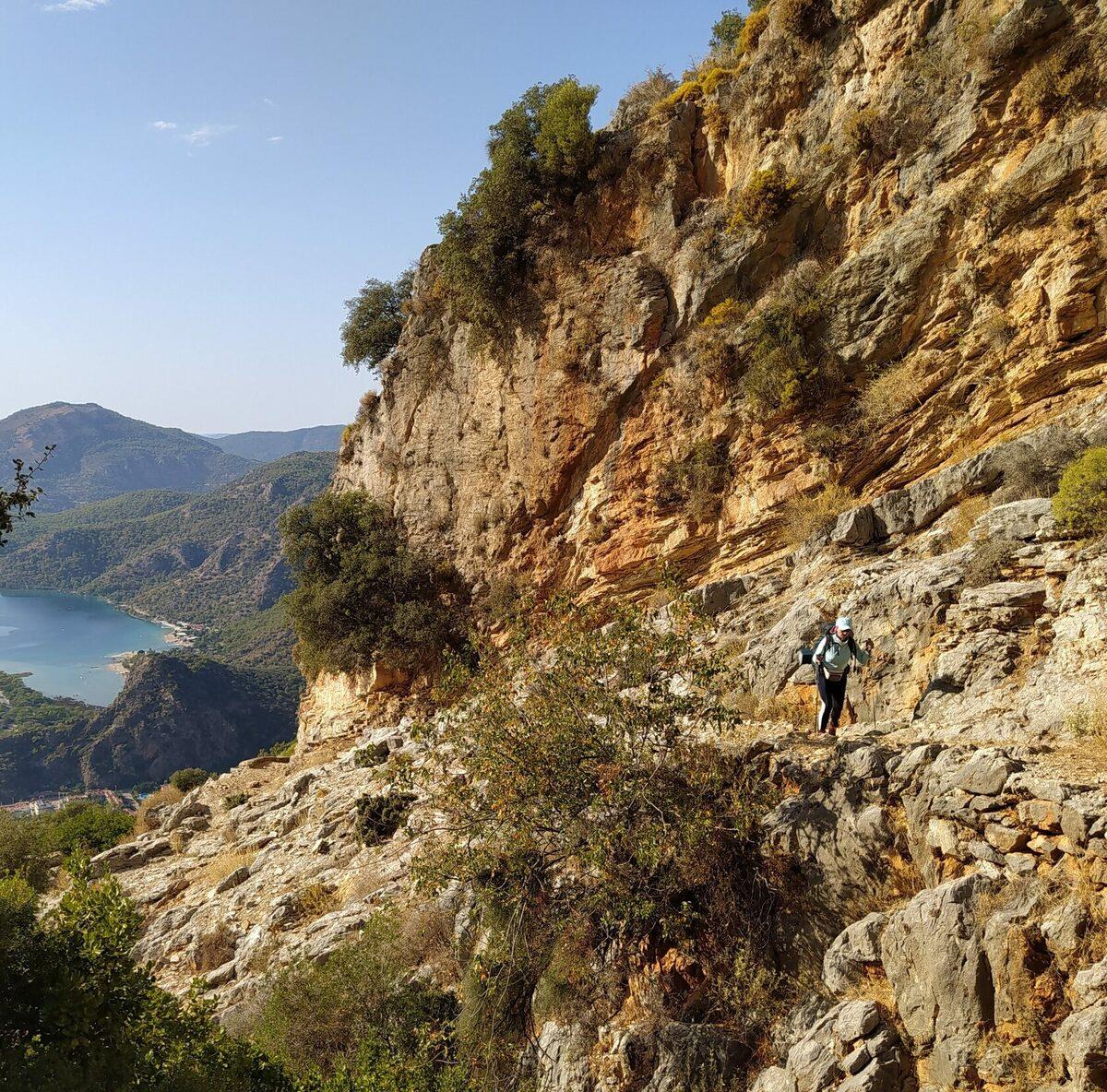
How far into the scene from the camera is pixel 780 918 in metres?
6.35

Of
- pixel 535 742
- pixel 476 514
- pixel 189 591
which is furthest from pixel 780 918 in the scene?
pixel 189 591

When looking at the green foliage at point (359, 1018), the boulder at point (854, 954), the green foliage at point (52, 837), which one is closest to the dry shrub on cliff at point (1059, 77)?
the boulder at point (854, 954)

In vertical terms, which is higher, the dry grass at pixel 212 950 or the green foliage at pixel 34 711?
the dry grass at pixel 212 950

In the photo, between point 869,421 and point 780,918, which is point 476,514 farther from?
point 780,918

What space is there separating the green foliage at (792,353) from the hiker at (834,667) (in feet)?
22.7

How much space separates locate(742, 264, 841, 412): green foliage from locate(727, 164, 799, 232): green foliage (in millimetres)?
1435

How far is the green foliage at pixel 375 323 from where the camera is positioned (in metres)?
24.8

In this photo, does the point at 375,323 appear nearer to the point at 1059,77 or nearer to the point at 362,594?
the point at 362,594

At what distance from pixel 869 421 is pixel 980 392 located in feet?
5.94

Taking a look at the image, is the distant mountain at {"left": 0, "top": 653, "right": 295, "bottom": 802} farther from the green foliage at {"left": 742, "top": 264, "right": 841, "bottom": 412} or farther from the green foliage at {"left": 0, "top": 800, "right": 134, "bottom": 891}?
the green foliage at {"left": 742, "top": 264, "right": 841, "bottom": 412}

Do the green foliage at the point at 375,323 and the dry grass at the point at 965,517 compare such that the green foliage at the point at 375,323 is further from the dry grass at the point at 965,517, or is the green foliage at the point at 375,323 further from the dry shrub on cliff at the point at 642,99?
the dry grass at the point at 965,517

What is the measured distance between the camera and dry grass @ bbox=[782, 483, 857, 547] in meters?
12.5

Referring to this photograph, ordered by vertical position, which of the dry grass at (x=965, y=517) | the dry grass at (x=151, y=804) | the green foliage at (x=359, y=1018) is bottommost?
the dry grass at (x=151, y=804)

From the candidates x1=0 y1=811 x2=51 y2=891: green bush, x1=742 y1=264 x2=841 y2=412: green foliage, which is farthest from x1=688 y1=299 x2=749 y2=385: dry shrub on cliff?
x1=0 y1=811 x2=51 y2=891: green bush
